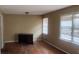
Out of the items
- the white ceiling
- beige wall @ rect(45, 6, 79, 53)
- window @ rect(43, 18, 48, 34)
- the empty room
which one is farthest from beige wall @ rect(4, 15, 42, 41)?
the white ceiling

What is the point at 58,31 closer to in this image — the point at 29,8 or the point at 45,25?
the point at 29,8

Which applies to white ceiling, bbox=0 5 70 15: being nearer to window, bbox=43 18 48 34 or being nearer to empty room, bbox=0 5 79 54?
empty room, bbox=0 5 79 54

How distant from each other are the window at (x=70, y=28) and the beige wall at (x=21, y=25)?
3847mm

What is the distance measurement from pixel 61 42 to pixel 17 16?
4629mm

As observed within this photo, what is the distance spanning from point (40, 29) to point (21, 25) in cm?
151

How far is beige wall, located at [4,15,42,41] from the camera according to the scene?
948 cm

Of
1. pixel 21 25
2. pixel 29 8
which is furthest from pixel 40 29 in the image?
pixel 29 8

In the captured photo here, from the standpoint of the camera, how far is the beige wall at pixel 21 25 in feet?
31.1

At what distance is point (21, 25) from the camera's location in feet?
31.9

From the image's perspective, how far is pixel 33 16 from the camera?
32.1 feet

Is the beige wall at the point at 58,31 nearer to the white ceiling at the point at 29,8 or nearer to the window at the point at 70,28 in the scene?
the window at the point at 70,28

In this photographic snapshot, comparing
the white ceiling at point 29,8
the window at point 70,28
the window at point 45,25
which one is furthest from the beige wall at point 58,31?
the window at point 45,25
